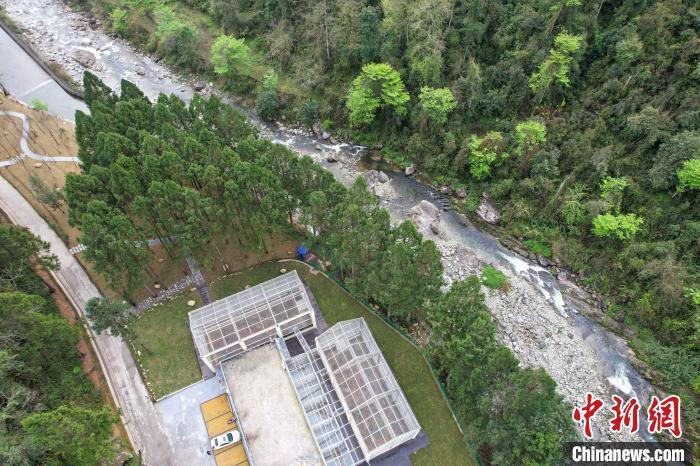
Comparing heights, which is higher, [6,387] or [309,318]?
[6,387]

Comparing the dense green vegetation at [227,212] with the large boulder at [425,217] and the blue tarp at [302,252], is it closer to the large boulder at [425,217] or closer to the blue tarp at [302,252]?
the blue tarp at [302,252]

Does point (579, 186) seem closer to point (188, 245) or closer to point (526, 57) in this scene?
point (526, 57)

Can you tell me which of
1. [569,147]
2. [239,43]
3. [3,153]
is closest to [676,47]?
[569,147]

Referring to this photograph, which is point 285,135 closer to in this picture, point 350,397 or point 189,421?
point 189,421

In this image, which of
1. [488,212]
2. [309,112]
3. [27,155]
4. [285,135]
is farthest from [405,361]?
[27,155]

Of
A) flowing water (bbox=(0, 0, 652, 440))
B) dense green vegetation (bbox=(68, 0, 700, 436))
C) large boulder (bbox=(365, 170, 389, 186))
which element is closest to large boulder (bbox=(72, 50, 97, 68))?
flowing water (bbox=(0, 0, 652, 440))

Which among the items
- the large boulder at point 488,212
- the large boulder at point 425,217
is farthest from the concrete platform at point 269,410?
the large boulder at point 488,212
